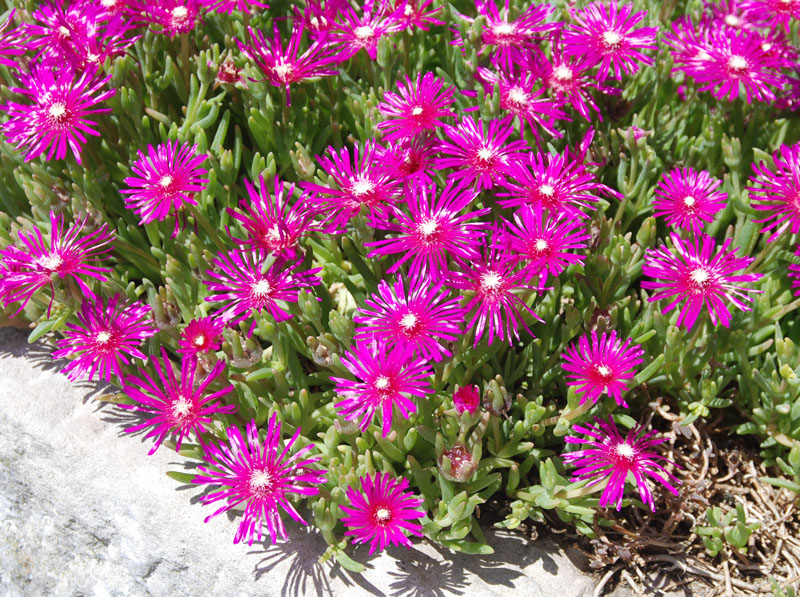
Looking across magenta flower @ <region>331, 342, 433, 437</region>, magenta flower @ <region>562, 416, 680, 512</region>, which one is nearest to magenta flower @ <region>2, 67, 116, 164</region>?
magenta flower @ <region>331, 342, 433, 437</region>

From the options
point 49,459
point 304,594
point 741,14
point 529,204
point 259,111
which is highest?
point 741,14

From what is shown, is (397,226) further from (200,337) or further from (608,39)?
(608,39)

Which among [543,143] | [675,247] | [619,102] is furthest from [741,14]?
[675,247]

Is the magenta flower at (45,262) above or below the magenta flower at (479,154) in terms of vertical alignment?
below

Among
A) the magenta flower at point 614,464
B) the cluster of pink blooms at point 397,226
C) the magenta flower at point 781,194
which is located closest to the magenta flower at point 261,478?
the cluster of pink blooms at point 397,226

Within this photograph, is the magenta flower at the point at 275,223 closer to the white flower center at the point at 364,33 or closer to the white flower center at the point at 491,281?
the white flower center at the point at 491,281

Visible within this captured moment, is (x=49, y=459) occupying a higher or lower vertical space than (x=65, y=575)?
higher

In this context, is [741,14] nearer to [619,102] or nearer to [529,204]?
[619,102]
